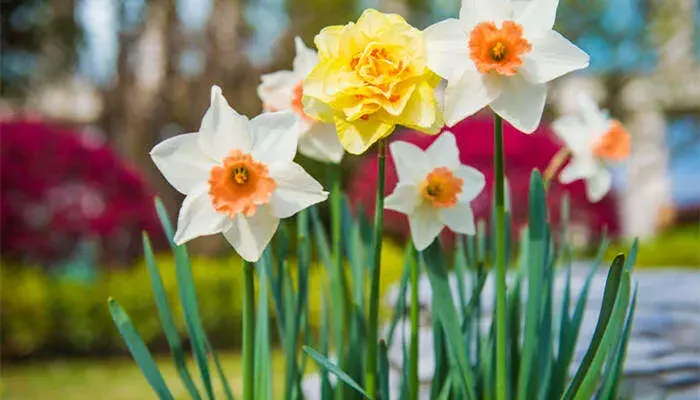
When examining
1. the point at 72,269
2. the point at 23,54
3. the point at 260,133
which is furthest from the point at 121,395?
the point at 23,54

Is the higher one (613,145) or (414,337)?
(613,145)

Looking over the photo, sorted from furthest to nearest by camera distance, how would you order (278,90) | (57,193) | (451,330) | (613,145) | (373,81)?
(57,193) → (613,145) → (278,90) → (451,330) → (373,81)

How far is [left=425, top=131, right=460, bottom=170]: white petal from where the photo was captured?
105 centimetres

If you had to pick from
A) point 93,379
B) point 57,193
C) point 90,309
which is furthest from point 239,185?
point 57,193

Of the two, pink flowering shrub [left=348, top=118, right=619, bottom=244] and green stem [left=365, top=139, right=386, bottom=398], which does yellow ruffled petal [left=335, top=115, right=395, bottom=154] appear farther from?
pink flowering shrub [left=348, top=118, right=619, bottom=244]

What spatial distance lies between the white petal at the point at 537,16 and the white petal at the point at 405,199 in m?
0.24

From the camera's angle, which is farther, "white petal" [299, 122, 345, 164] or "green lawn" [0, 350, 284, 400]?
"green lawn" [0, 350, 284, 400]

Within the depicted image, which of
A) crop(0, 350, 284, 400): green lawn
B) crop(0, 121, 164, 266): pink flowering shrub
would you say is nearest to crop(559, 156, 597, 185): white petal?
crop(0, 350, 284, 400): green lawn

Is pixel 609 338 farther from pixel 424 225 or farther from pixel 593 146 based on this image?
pixel 593 146

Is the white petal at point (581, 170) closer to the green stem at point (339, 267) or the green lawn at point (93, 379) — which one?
the green stem at point (339, 267)

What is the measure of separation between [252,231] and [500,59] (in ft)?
1.07

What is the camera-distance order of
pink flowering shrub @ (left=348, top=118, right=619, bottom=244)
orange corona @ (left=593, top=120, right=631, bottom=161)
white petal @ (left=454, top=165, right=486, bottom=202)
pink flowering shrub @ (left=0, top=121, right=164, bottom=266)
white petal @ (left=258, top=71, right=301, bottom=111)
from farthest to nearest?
pink flowering shrub @ (left=0, top=121, right=164, bottom=266), pink flowering shrub @ (left=348, top=118, right=619, bottom=244), orange corona @ (left=593, top=120, right=631, bottom=161), white petal @ (left=258, top=71, right=301, bottom=111), white petal @ (left=454, top=165, right=486, bottom=202)

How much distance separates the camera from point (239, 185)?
2.86 ft

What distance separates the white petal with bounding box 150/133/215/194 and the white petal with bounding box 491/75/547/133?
33 cm
